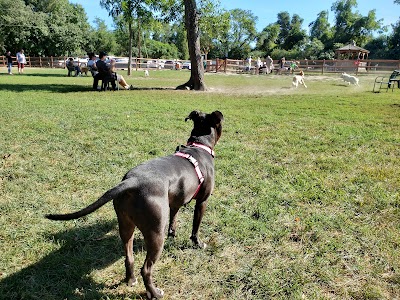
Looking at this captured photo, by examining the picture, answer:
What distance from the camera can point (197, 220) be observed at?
3.15m

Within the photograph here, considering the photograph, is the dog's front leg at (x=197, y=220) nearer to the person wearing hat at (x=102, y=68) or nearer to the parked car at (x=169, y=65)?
the person wearing hat at (x=102, y=68)

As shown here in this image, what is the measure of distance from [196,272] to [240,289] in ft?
1.39

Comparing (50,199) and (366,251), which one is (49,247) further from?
(366,251)

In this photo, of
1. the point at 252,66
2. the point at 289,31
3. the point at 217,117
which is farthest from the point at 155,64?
the point at 289,31

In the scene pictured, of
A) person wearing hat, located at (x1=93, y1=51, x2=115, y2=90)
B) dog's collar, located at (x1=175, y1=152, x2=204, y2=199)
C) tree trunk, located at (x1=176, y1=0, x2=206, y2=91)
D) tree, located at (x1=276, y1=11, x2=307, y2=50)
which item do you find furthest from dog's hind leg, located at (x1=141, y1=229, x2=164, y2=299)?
tree, located at (x1=276, y1=11, x2=307, y2=50)

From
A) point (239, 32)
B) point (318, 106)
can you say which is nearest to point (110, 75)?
point (318, 106)

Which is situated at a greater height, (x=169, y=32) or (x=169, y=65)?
(x=169, y=32)

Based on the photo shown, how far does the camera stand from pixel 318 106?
11.2m

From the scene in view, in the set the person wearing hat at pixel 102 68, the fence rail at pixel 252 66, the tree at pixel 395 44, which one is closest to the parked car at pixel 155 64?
the fence rail at pixel 252 66

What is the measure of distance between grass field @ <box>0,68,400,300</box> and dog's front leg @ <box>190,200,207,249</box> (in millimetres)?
92

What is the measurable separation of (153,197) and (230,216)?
5.44 ft

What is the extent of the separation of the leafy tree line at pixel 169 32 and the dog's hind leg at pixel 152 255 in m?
15.8

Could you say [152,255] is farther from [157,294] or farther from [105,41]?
[105,41]

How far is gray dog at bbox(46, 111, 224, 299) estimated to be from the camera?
2287 mm
